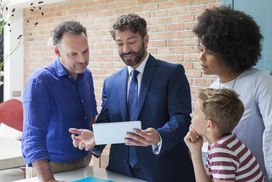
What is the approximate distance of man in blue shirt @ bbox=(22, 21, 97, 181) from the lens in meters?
1.85

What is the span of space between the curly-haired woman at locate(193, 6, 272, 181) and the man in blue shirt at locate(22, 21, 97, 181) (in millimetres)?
706

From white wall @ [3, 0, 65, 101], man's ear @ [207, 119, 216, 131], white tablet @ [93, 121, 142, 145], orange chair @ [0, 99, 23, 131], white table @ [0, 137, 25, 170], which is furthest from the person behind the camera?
white wall @ [3, 0, 65, 101]

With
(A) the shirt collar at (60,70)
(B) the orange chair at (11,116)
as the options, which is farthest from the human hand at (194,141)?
(B) the orange chair at (11,116)

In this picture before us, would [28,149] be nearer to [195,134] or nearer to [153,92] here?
[153,92]

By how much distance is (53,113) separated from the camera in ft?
6.41

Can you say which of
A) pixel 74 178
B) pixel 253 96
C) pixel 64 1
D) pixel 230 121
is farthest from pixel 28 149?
pixel 64 1

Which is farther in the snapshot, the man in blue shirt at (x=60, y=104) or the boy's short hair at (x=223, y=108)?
the man in blue shirt at (x=60, y=104)

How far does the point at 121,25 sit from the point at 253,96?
82 centimetres

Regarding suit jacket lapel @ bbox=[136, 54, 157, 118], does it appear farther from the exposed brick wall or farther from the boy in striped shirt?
the exposed brick wall

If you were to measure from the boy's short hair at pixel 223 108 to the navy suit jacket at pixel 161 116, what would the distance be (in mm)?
384

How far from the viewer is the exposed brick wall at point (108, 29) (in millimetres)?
4005

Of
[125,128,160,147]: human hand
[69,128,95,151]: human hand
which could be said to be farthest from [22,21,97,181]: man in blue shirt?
[125,128,160,147]: human hand

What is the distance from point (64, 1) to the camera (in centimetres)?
577

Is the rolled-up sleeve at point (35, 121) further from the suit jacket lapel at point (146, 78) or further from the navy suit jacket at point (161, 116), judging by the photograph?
the suit jacket lapel at point (146, 78)
